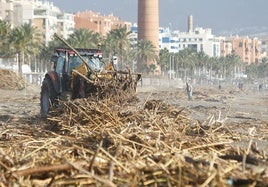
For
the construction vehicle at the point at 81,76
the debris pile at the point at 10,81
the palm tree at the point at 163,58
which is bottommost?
the debris pile at the point at 10,81

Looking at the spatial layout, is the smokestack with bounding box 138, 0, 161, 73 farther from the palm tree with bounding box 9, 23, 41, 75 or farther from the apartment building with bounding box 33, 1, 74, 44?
the palm tree with bounding box 9, 23, 41, 75

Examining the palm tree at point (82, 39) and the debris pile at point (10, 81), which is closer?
the debris pile at point (10, 81)

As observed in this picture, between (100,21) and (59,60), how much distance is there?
459ft

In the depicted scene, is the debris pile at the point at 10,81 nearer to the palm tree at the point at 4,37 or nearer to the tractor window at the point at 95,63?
the palm tree at the point at 4,37

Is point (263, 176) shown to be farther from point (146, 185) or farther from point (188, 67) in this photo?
point (188, 67)

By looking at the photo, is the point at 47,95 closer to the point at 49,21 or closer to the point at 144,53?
the point at 144,53

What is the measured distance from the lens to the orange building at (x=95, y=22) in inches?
5640

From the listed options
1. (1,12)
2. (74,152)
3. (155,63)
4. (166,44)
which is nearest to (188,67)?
(155,63)

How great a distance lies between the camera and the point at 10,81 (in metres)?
47.7

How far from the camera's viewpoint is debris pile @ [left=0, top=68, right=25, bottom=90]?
46.6 meters

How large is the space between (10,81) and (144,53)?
2231 inches

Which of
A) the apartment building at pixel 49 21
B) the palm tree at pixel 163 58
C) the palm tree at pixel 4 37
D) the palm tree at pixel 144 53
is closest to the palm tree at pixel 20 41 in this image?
the palm tree at pixel 4 37

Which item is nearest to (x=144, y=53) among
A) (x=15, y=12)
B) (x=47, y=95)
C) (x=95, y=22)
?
(x=15, y=12)

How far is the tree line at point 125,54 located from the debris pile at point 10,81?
29.9ft
